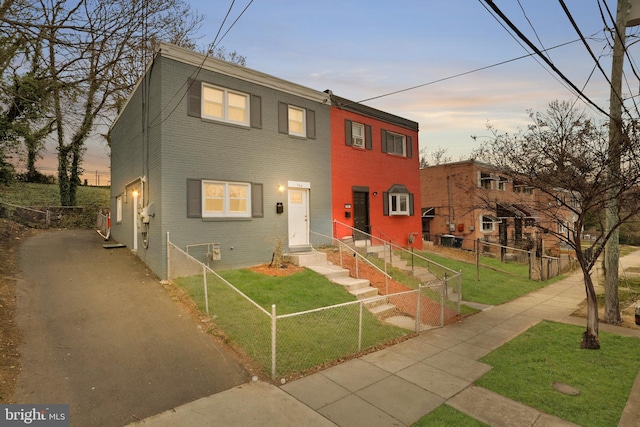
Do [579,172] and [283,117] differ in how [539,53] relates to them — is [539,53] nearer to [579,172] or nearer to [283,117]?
[579,172]

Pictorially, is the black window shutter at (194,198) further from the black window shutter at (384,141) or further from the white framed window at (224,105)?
the black window shutter at (384,141)

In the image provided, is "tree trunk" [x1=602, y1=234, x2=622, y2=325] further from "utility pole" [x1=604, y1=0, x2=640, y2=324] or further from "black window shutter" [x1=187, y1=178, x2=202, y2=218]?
"black window shutter" [x1=187, y1=178, x2=202, y2=218]

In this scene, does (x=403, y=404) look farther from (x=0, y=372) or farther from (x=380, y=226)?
(x=380, y=226)

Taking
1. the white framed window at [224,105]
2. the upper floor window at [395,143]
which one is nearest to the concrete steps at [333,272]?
the white framed window at [224,105]

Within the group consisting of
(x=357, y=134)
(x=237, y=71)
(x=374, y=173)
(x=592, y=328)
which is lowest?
(x=592, y=328)

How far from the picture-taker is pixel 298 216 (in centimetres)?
1310

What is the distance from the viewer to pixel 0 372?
490 cm

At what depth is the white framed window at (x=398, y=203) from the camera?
17000 mm

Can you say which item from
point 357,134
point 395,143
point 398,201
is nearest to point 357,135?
point 357,134

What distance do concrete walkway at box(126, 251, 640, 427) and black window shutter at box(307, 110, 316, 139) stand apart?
30.0 ft

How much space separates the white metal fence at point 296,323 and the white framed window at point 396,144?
9.81m

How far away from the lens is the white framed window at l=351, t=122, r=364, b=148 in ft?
52.0

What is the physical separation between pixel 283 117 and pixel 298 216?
12.7 feet

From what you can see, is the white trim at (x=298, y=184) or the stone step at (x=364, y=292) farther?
the white trim at (x=298, y=184)
